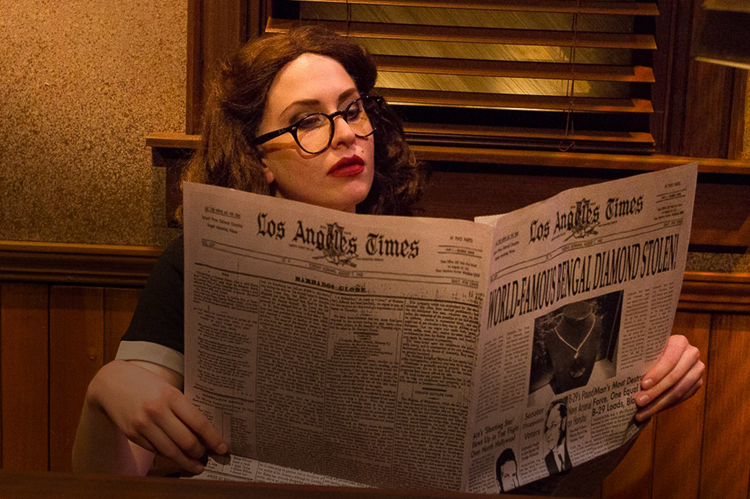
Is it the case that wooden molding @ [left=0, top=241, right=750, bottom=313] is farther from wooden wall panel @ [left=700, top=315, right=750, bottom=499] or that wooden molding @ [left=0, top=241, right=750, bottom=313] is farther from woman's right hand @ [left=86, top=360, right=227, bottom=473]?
woman's right hand @ [left=86, top=360, right=227, bottom=473]

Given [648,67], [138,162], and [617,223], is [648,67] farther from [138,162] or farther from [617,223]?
[138,162]

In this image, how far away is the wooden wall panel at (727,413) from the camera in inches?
59.1

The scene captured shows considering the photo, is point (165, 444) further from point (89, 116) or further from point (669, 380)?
point (89, 116)

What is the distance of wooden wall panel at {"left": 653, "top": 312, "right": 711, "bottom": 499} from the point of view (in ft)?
5.01

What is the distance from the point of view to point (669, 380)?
3.16 ft

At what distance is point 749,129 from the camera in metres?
1.47

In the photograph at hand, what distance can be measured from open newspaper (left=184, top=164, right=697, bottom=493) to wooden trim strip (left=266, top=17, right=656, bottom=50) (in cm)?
66

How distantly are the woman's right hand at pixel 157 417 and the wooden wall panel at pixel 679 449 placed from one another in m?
1.07

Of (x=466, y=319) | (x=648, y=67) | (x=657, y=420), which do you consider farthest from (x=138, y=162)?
(x=657, y=420)

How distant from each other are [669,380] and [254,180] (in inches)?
27.0

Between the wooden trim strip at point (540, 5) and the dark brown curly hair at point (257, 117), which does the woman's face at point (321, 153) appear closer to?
the dark brown curly hair at point (257, 117)

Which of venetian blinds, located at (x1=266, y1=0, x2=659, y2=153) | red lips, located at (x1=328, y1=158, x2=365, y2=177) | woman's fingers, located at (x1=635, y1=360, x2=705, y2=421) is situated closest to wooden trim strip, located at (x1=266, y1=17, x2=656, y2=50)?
venetian blinds, located at (x1=266, y1=0, x2=659, y2=153)

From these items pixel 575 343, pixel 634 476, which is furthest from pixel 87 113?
pixel 634 476

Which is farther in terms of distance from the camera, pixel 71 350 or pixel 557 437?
pixel 71 350
